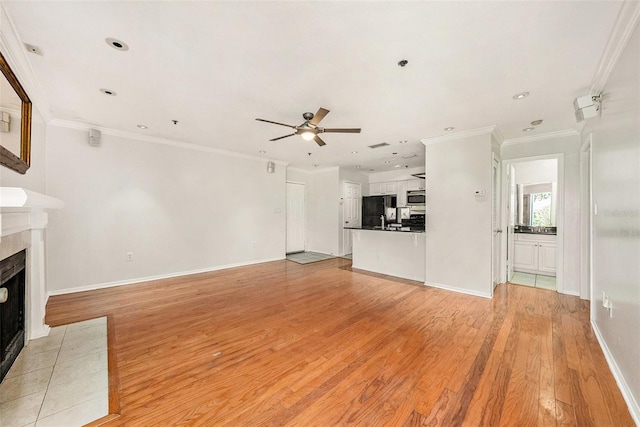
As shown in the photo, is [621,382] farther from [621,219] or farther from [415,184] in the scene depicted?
[415,184]

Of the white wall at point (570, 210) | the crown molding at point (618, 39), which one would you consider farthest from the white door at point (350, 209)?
the crown molding at point (618, 39)

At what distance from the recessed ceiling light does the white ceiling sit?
0.04 m

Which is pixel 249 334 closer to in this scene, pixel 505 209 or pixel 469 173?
pixel 469 173

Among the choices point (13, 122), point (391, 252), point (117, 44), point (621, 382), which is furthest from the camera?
point (391, 252)

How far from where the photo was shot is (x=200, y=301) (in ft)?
11.8

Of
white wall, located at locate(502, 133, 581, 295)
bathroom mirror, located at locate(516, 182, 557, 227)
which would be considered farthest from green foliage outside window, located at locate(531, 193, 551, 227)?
white wall, located at locate(502, 133, 581, 295)

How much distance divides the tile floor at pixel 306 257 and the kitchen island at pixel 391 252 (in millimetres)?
1268

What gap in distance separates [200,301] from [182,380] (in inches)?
70.8

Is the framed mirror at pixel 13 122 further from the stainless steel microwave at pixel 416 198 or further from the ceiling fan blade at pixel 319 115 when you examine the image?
the stainless steel microwave at pixel 416 198

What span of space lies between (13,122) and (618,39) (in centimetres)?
500

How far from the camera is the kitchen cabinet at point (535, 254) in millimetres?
4909

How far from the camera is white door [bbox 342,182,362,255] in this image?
739cm

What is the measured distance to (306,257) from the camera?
22.4ft

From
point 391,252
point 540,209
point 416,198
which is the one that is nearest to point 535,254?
point 540,209
